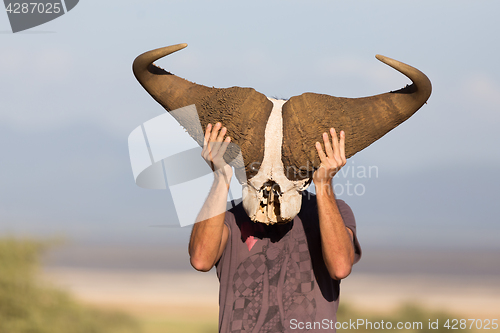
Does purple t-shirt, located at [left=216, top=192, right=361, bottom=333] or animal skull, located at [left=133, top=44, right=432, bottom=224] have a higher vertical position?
animal skull, located at [left=133, top=44, right=432, bottom=224]

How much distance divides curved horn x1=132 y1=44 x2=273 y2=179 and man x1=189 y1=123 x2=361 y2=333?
90mm

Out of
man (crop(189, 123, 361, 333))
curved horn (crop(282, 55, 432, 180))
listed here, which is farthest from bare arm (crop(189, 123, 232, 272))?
curved horn (crop(282, 55, 432, 180))

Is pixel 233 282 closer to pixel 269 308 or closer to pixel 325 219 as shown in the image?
pixel 269 308

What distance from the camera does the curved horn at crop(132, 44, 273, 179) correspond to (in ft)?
8.94

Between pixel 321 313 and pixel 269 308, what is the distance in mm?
367

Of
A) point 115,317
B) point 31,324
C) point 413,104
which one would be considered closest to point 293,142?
point 413,104

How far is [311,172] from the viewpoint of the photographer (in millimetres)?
2855

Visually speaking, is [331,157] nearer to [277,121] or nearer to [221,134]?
[277,121]

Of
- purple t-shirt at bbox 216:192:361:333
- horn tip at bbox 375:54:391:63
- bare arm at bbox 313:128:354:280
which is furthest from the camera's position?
purple t-shirt at bbox 216:192:361:333

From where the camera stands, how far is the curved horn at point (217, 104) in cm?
272

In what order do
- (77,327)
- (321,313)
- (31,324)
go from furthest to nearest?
1. (77,327)
2. (31,324)
3. (321,313)

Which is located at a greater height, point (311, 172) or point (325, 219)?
point (311, 172)

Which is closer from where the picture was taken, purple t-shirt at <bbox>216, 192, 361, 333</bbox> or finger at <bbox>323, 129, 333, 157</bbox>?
finger at <bbox>323, 129, 333, 157</bbox>

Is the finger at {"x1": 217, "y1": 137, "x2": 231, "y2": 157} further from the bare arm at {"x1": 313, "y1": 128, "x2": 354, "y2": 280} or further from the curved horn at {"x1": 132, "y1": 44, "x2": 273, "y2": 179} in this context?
the bare arm at {"x1": 313, "y1": 128, "x2": 354, "y2": 280}
